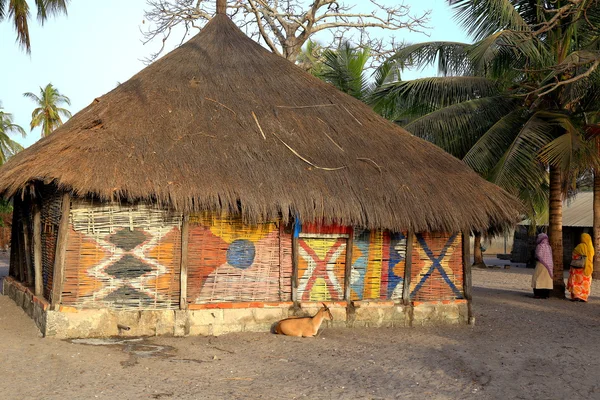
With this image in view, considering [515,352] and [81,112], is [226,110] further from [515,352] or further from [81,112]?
[515,352]

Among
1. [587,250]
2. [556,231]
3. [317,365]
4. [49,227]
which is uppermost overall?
[556,231]

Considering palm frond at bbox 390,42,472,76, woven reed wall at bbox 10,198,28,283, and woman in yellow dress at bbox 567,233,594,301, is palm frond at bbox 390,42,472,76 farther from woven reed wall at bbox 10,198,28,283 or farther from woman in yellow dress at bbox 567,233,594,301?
woven reed wall at bbox 10,198,28,283

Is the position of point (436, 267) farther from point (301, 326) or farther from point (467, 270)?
point (301, 326)

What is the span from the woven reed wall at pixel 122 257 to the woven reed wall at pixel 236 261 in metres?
0.30

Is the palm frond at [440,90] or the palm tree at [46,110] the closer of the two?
the palm frond at [440,90]

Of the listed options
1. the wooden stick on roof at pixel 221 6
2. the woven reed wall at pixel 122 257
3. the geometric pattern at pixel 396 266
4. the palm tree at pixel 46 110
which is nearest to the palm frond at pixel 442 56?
the wooden stick on roof at pixel 221 6

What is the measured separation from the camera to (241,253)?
9656 mm

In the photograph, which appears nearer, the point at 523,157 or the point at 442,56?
the point at 523,157

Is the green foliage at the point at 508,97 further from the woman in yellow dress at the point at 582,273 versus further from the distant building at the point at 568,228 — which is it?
the distant building at the point at 568,228

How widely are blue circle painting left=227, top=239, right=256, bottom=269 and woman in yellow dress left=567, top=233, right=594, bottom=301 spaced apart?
8175 mm

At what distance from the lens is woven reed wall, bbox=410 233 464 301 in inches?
418

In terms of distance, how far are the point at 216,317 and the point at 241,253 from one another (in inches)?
Answer: 39.9

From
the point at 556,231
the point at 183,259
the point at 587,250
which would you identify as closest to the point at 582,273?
the point at 587,250

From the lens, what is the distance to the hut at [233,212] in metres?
8.80
